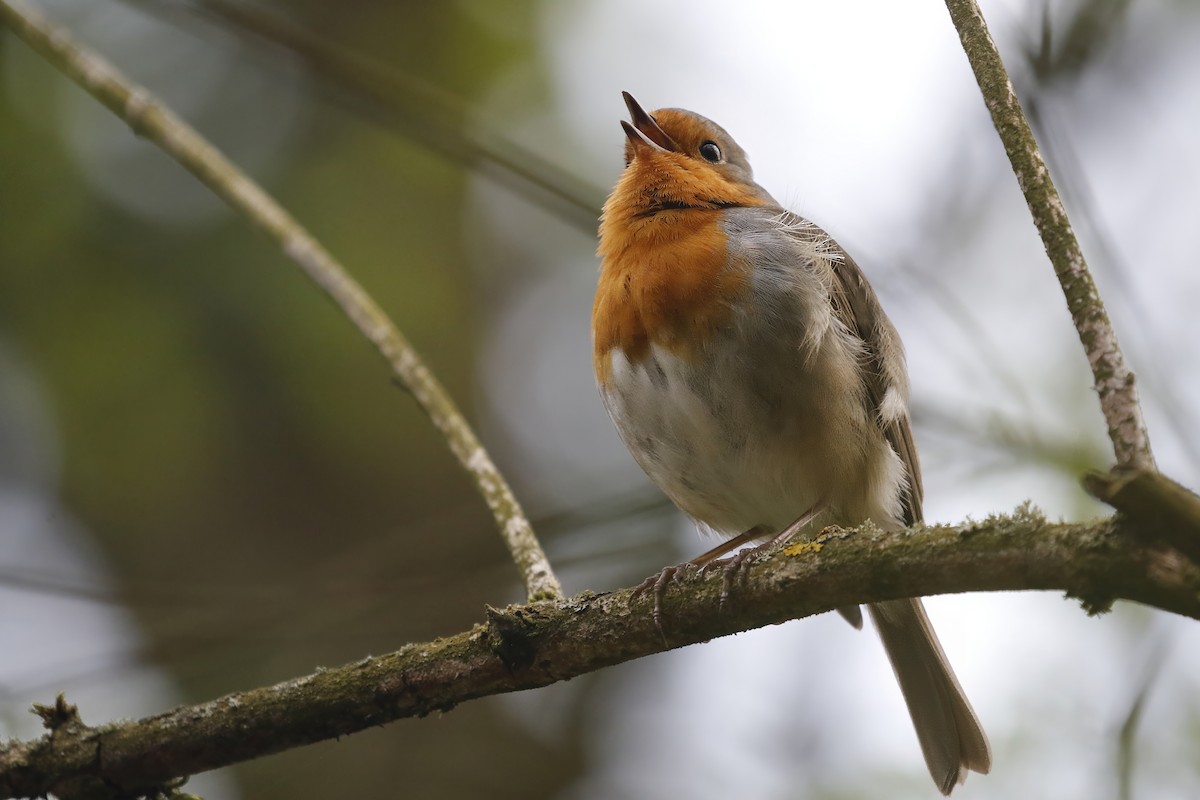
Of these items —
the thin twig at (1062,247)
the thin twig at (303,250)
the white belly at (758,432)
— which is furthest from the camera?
the white belly at (758,432)

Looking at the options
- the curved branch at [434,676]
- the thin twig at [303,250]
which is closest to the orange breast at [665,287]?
the thin twig at [303,250]

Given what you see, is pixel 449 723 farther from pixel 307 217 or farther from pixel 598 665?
pixel 598 665

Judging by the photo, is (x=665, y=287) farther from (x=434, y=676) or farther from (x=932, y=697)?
(x=932, y=697)

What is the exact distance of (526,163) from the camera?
3762mm

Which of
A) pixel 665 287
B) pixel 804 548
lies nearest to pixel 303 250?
pixel 665 287

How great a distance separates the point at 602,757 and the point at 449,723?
799 millimetres

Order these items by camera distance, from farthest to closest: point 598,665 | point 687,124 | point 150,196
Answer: point 150,196 → point 687,124 → point 598,665

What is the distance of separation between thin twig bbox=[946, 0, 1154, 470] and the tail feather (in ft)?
6.55

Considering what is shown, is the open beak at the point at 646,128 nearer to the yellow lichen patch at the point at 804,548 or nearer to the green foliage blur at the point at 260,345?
the green foliage blur at the point at 260,345

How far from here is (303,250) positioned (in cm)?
341

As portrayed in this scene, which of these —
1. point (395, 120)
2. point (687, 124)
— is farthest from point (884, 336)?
point (395, 120)

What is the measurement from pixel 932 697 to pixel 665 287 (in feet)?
5.39

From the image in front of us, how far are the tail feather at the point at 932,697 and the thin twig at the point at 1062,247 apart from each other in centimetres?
200

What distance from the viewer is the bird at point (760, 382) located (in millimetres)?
3338
